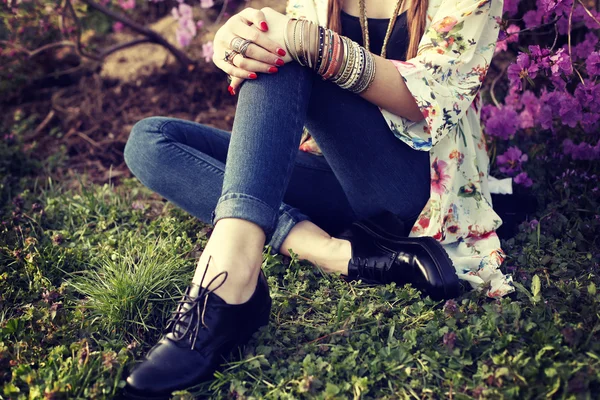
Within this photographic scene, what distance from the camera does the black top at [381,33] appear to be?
6.38 ft

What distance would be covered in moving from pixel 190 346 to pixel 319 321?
1.45 ft

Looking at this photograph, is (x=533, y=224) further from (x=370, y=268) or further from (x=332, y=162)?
(x=332, y=162)

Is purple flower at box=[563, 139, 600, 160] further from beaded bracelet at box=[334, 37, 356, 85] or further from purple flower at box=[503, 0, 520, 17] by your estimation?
beaded bracelet at box=[334, 37, 356, 85]

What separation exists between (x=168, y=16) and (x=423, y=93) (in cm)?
301

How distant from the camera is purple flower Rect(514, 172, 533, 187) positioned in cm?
233

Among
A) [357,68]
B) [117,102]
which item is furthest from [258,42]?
[117,102]

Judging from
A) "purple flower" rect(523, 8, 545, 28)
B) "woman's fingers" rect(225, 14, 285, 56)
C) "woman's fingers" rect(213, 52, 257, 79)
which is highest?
"purple flower" rect(523, 8, 545, 28)

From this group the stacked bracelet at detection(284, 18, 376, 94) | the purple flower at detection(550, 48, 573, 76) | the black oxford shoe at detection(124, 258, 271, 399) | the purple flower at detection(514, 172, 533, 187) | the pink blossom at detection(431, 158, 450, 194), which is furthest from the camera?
the purple flower at detection(514, 172, 533, 187)

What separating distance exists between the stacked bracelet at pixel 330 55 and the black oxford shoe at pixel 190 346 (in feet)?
2.03

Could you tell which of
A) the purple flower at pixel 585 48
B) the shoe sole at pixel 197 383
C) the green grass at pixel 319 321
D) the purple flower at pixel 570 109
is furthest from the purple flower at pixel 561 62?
the shoe sole at pixel 197 383

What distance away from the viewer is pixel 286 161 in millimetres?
1629

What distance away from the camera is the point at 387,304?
6.00ft

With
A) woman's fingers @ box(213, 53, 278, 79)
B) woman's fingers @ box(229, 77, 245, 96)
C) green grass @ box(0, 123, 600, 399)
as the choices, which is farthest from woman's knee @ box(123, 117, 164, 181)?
woman's fingers @ box(213, 53, 278, 79)

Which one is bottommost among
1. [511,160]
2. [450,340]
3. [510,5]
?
[450,340]
